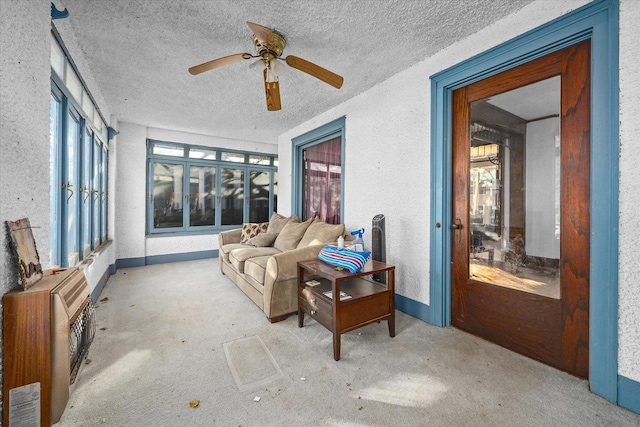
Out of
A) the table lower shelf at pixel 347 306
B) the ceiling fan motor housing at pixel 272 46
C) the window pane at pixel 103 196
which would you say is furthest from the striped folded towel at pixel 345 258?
the window pane at pixel 103 196

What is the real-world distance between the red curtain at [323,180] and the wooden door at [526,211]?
1.79 metres

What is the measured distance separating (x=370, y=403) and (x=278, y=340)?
3.06ft

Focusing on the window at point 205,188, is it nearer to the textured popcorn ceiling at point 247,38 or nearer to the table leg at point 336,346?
the textured popcorn ceiling at point 247,38

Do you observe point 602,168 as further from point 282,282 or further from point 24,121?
point 24,121

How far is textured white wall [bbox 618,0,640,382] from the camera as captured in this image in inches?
56.3

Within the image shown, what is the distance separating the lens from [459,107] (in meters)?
2.34

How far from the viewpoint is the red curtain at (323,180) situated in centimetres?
388

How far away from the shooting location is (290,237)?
3531mm

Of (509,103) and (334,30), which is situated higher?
(334,30)

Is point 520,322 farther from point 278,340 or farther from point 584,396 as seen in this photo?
point 278,340

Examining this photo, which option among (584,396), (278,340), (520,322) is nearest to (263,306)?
(278,340)

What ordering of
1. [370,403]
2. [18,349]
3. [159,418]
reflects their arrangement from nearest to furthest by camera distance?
[18,349] → [159,418] → [370,403]

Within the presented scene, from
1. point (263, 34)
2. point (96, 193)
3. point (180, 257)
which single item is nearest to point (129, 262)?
point (180, 257)

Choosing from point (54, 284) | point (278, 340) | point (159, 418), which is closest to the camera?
point (54, 284)
